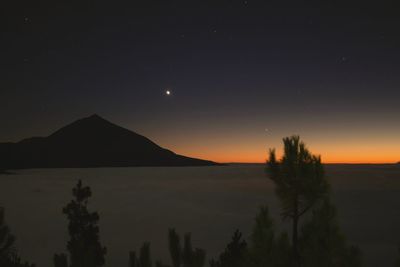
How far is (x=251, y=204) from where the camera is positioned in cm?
11994

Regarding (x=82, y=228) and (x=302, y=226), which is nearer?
(x=302, y=226)

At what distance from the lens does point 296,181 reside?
661 inches

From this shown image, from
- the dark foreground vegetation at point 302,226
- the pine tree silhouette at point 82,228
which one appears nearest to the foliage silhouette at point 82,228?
the pine tree silhouette at point 82,228

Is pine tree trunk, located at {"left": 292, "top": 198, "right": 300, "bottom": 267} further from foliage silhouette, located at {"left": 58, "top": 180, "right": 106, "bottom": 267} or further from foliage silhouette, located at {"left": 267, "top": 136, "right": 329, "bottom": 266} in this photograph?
foliage silhouette, located at {"left": 58, "top": 180, "right": 106, "bottom": 267}

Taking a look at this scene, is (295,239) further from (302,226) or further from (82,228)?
(82,228)

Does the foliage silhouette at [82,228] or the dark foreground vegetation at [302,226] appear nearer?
the dark foreground vegetation at [302,226]

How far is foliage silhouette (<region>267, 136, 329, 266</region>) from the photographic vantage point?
16.7m

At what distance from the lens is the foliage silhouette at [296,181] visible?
1667 cm

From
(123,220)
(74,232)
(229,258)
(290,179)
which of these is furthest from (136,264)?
(123,220)

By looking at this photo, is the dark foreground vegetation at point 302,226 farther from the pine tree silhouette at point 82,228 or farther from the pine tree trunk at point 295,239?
the pine tree silhouette at point 82,228

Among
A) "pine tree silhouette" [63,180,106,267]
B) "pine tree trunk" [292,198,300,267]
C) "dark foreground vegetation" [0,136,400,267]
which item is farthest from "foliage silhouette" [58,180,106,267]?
"pine tree trunk" [292,198,300,267]

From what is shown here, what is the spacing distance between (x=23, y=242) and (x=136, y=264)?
159 ft

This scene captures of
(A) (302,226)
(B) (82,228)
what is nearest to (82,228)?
(B) (82,228)

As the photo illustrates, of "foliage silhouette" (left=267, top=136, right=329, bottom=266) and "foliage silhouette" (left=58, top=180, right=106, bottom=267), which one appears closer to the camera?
"foliage silhouette" (left=267, top=136, right=329, bottom=266)
